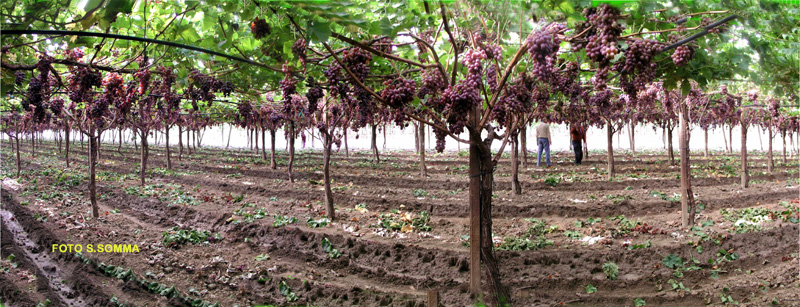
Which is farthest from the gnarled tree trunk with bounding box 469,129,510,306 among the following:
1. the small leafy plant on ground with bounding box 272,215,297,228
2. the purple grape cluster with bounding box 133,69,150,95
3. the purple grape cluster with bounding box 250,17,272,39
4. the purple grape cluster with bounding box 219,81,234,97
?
the small leafy plant on ground with bounding box 272,215,297,228

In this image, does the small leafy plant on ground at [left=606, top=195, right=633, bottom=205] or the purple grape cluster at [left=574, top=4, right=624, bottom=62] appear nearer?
the purple grape cluster at [left=574, top=4, right=624, bottom=62]

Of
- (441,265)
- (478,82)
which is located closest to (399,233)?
(441,265)

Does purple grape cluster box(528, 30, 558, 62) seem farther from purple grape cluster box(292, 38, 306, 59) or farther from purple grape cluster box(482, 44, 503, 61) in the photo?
purple grape cluster box(292, 38, 306, 59)

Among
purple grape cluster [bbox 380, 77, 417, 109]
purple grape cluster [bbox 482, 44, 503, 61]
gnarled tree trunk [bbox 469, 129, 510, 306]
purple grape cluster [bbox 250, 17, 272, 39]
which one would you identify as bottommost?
gnarled tree trunk [bbox 469, 129, 510, 306]

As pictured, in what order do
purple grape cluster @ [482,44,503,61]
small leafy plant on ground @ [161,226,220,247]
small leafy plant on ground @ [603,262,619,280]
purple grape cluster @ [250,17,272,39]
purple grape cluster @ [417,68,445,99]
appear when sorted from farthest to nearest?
small leafy plant on ground @ [161,226,220,247]
small leafy plant on ground @ [603,262,619,280]
purple grape cluster @ [417,68,445,99]
purple grape cluster @ [250,17,272,39]
purple grape cluster @ [482,44,503,61]

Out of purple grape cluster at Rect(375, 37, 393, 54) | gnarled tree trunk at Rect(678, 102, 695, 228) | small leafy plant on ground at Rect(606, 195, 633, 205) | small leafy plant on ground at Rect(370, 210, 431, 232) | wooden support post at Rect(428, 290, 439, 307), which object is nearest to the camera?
wooden support post at Rect(428, 290, 439, 307)

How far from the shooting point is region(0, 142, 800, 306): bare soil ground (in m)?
5.45

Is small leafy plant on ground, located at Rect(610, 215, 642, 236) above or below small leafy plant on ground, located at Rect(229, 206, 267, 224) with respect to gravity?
below

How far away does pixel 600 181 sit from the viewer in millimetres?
12086

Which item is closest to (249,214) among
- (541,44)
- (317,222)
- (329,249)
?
(317,222)

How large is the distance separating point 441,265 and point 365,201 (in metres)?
4.39

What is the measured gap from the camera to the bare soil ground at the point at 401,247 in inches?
215

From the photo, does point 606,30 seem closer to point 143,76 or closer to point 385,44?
point 385,44

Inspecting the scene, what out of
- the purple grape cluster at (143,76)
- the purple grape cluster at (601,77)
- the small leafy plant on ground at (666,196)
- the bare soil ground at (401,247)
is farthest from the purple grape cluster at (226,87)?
the small leafy plant on ground at (666,196)
